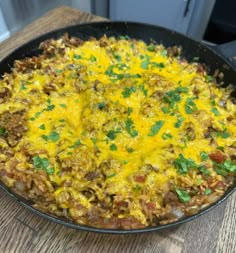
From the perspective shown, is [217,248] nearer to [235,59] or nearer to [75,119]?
[75,119]

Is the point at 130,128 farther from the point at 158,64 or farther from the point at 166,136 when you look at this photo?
the point at 158,64

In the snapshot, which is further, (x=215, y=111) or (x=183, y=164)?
(x=215, y=111)

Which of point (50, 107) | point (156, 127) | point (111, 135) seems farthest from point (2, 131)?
point (156, 127)

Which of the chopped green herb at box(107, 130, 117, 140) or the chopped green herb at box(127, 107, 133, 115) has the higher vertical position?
the chopped green herb at box(127, 107, 133, 115)

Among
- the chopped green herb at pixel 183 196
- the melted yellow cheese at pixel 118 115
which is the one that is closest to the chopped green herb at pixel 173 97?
the melted yellow cheese at pixel 118 115

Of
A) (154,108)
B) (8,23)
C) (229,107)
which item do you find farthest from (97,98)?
(8,23)

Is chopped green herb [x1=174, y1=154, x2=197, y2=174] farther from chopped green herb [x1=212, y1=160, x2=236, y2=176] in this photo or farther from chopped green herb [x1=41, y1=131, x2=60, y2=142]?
chopped green herb [x1=41, y1=131, x2=60, y2=142]

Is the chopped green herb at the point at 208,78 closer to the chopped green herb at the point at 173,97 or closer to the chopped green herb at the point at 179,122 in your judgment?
the chopped green herb at the point at 173,97

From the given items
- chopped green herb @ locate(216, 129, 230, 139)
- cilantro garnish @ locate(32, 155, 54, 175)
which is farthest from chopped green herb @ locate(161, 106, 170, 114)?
cilantro garnish @ locate(32, 155, 54, 175)
